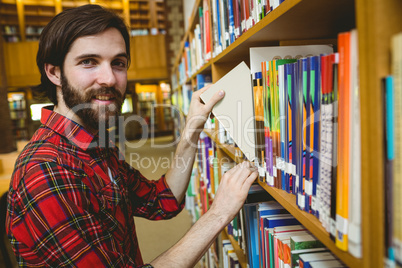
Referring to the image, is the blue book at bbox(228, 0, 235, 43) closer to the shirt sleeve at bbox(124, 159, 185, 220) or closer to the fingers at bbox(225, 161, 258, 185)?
the fingers at bbox(225, 161, 258, 185)

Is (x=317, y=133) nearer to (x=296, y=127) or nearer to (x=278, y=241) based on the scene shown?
(x=296, y=127)

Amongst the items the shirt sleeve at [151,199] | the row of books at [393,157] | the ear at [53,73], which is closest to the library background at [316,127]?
the row of books at [393,157]

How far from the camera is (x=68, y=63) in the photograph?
1112 millimetres

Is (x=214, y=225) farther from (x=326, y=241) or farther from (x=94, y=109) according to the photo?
(x=94, y=109)

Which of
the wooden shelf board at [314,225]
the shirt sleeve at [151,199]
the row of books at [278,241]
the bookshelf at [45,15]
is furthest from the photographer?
the bookshelf at [45,15]

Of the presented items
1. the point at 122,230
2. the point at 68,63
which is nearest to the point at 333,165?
the point at 122,230

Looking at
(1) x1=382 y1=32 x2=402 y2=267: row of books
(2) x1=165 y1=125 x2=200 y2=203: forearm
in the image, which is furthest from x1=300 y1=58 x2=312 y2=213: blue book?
(2) x1=165 y1=125 x2=200 y2=203: forearm

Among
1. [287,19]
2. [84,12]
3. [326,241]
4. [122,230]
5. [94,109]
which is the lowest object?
[122,230]

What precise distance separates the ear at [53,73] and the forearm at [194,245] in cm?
82

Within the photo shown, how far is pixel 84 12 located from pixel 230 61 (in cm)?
64

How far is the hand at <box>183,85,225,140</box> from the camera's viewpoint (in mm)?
954

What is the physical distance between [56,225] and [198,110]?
0.62 m

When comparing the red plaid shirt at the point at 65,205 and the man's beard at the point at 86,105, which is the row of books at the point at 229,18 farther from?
the red plaid shirt at the point at 65,205

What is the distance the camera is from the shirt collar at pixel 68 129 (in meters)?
1.00
